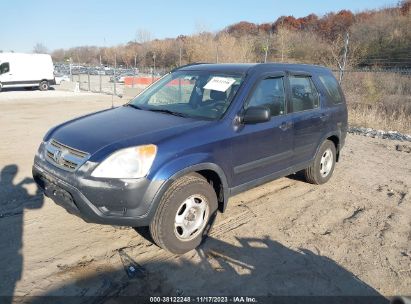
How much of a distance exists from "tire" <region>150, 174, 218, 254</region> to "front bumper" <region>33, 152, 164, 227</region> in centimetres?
15

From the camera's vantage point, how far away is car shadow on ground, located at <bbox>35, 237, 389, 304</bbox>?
303cm

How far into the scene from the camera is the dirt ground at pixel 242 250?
10.3 feet

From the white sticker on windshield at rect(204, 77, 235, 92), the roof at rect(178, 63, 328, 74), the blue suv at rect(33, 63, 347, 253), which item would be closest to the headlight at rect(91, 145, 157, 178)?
the blue suv at rect(33, 63, 347, 253)

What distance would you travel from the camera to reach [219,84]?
14.1 ft

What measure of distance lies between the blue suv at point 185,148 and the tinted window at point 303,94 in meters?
0.01

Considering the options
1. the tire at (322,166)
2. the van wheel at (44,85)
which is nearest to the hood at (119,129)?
the tire at (322,166)

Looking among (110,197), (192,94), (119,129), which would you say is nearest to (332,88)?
(192,94)

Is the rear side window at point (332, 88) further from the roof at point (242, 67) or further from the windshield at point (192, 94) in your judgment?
the windshield at point (192, 94)

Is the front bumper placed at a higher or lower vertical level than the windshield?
lower

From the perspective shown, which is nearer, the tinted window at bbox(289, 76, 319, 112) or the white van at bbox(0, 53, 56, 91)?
the tinted window at bbox(289, 76, 319, 112)

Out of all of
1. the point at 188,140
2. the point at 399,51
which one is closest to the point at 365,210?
the point at 188,140

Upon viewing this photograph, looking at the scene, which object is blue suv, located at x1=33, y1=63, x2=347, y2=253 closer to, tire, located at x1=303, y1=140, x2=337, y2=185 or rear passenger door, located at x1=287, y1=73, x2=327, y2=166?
rear passenger door, located at x1=287, y1=73, x2=327, y2=166

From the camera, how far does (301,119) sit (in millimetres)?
4828

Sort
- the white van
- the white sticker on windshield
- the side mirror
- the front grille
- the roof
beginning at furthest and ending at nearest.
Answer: the white van, the roof, the white sticker on windshield, the side mirror, the front grille
